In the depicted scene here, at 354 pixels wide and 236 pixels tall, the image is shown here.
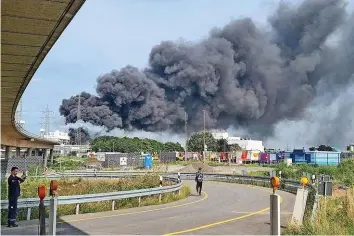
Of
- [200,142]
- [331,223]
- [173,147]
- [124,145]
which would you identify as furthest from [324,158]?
[173,147]

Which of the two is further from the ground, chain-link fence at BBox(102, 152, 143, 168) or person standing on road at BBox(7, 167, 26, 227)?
person standing on road at BBox(7, 167, 26, 227)

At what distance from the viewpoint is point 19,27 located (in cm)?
1205

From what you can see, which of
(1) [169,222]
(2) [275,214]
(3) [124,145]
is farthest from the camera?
(3) [124,145]

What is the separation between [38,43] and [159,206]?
9.63 m

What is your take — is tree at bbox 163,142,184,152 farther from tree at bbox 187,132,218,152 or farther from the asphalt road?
the asphalt road

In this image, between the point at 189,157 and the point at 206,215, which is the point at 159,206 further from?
the point at 189,157

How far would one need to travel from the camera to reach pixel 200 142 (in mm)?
146625

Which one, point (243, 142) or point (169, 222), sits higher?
point (243, 142)

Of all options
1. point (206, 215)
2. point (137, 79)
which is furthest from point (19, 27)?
point (137, 79)

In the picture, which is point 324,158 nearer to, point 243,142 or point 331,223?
point 331,223

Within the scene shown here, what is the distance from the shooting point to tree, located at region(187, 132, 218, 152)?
146637mm

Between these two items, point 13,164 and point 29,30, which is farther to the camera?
point 13,164

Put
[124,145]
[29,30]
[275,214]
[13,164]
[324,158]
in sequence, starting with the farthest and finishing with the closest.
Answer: [124,145] < [324,158] < [13,164] < [29,30] < [275,214]

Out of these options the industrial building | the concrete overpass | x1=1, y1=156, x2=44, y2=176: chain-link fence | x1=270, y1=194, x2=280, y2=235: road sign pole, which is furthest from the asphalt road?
the industrial building
